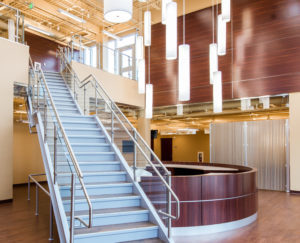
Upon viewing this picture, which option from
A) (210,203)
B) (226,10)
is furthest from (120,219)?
(226,10)

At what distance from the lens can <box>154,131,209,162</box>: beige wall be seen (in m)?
22.0

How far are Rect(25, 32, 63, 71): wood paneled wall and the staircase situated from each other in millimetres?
10364

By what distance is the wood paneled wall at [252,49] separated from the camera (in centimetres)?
1000

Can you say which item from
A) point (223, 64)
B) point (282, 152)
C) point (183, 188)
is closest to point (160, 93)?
point (223, 64)

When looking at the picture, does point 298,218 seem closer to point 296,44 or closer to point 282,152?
point 282,152

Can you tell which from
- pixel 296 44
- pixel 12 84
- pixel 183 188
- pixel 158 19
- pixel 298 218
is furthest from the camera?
pixel 158 19

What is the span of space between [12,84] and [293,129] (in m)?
9.19

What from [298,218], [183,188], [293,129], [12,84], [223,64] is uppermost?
[223,64]

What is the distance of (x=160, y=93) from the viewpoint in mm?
13461

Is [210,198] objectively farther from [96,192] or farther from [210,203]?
[96,192]

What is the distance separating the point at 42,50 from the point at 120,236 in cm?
1480

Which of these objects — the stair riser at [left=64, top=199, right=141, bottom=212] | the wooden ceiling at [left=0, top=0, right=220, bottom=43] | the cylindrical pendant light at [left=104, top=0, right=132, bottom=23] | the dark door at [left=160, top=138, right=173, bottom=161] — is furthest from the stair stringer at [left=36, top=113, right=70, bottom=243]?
the dark door at [left=160, top=138, right=173, bottom=161]

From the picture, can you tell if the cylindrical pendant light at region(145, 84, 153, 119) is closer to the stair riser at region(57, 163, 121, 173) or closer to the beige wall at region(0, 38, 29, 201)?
the stair riser at region(57, 163, 121, 173)

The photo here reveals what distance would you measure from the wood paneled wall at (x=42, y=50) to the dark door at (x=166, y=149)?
11.3 metres
